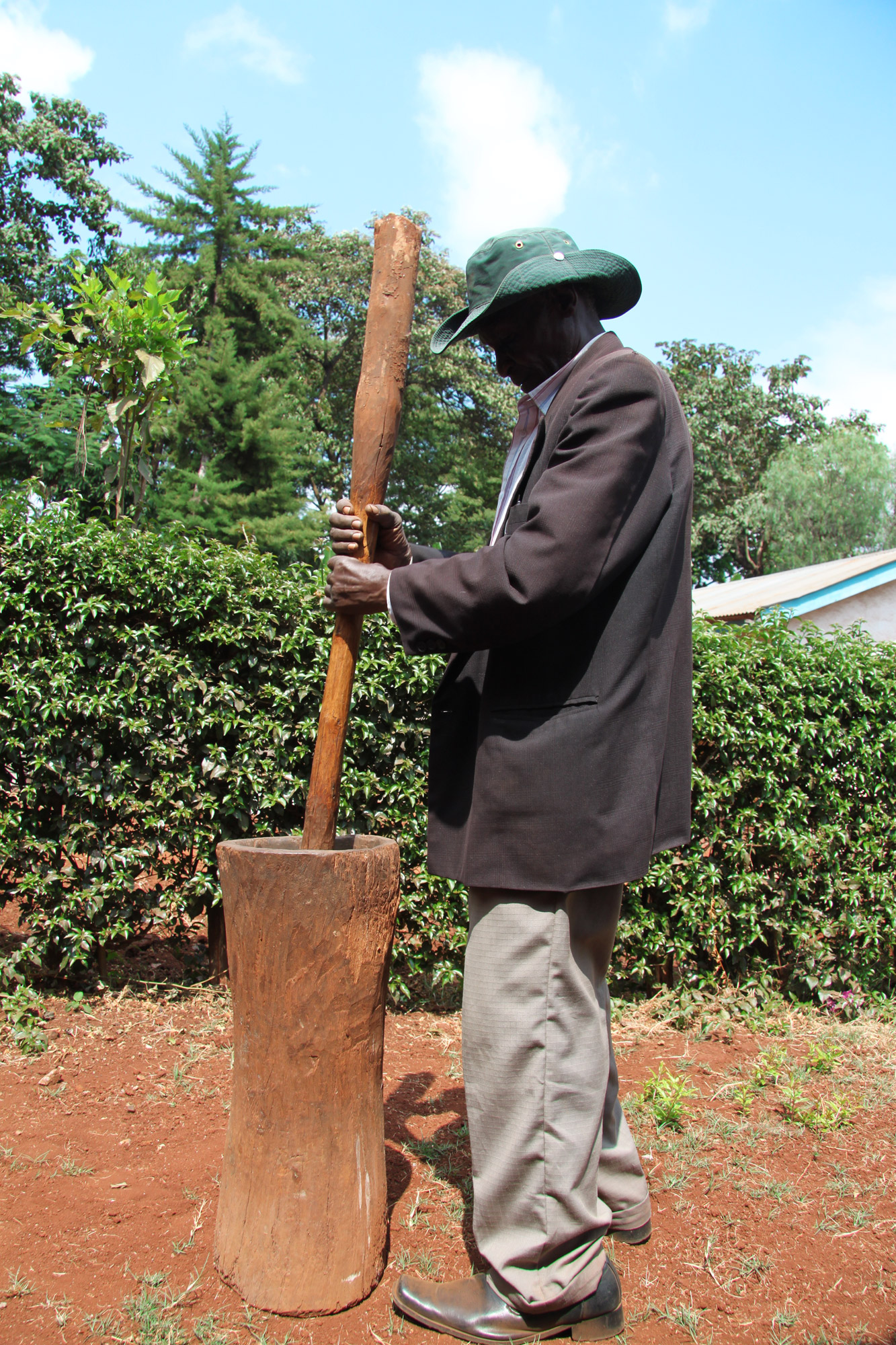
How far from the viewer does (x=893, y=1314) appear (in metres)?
2.04

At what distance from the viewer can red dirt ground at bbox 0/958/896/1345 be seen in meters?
1.94

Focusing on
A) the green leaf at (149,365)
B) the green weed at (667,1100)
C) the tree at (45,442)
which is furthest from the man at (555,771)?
the tree at (45,442)

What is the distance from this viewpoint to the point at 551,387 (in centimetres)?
202

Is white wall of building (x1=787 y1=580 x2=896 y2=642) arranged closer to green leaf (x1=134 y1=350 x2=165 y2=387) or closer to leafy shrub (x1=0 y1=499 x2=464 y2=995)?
green leaf (x1=134 y1=350 x2=165 y2=387)

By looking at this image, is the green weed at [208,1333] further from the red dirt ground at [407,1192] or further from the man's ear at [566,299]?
the man's ear at [566,299]

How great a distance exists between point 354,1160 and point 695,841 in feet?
8.56

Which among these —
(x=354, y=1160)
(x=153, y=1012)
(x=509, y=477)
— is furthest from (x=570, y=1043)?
(x=153, y=1012)

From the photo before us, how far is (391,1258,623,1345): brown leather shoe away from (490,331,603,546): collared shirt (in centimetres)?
161

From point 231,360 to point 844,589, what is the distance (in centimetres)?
1523

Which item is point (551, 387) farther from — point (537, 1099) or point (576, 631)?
point (537, 1099)

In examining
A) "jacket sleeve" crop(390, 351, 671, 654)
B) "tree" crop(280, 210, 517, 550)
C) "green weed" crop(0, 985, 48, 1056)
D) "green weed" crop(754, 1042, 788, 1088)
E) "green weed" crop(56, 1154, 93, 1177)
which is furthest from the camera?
"tree" crop(280, 210, 517, 550)

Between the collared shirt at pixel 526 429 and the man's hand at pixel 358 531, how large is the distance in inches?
10.0

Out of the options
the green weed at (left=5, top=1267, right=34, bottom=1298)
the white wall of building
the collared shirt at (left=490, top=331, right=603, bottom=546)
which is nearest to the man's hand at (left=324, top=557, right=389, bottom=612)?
the collared shirt at (left=490, top=331, right=603, bottom=546)

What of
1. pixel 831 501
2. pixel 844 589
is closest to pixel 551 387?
pixel 844 589
